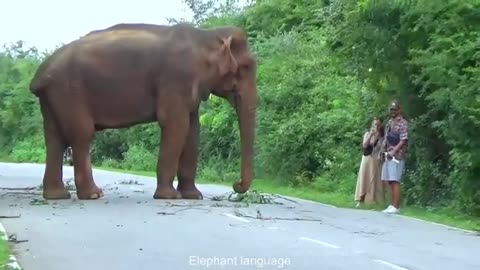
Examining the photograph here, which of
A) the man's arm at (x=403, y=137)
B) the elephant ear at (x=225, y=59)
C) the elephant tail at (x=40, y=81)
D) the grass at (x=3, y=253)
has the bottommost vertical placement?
the grass at (x=3, y=253)

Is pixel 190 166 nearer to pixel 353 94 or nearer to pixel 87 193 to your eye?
pixel 87 193

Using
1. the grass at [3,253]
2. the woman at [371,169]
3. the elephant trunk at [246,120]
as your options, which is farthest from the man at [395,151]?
the grass at [3,253]

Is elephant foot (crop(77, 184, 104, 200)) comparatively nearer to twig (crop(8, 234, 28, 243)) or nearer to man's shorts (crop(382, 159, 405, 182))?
man's shorts (crop(382, 159, 405, 182))

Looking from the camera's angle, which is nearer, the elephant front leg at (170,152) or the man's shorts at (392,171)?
the man's shorts at (392,171)

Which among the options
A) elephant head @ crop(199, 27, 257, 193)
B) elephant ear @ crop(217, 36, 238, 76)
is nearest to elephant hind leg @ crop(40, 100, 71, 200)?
elephant head @ crop(199, 27, 257, 193)

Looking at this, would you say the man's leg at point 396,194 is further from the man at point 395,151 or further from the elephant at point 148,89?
the elephant at point 148,89

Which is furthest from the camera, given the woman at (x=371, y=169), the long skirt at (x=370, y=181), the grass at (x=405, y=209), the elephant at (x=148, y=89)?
the elephant at (x=148, y=89)

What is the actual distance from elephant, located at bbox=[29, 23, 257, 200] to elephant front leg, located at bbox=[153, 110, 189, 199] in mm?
19

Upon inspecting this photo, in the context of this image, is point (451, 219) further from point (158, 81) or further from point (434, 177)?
point (158, 81)

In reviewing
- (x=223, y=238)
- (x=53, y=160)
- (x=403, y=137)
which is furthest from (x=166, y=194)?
(x=223, y=238)

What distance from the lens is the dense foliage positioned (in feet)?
64.8

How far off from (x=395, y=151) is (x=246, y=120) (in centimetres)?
374

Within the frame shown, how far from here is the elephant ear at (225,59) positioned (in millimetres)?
23047

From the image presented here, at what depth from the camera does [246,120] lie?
2306 cm
